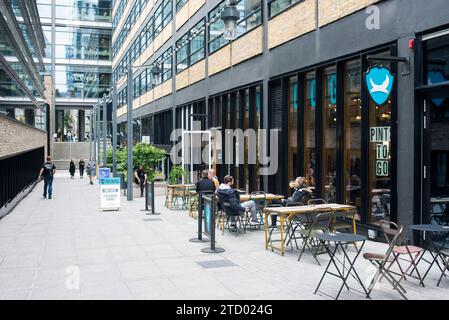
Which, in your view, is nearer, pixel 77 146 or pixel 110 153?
pixel 110 153

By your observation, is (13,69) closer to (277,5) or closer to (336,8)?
(277,5)

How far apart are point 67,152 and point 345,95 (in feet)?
172

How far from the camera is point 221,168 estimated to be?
22.8 metres

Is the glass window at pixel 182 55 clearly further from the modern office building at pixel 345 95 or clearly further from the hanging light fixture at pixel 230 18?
the hanging light fixture at pixel 230 18

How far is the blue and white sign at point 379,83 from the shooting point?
1038 cm

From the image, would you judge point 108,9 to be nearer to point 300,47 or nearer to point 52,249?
point 300,47

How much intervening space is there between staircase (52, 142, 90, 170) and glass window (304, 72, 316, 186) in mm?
47710

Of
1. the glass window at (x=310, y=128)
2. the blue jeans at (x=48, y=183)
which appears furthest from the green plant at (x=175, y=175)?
the glass window at (x=310, y=128)

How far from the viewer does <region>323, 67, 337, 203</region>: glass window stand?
13.2m

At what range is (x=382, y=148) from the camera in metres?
11.0

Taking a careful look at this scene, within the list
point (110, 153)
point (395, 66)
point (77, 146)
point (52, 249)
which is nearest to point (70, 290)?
point (52, 249)

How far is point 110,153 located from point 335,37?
844 inches

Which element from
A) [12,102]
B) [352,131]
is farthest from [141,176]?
[352,131]
